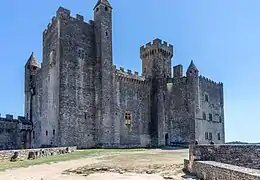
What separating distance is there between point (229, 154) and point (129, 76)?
27517 mm

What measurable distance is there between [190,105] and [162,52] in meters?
9.16

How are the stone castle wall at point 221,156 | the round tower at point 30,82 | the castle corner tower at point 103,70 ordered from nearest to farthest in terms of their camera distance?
the stone castle wall at point 221,156 < the castle corner tower at point 103,70 < the round tower at point 30,82

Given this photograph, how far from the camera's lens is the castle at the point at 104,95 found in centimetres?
3444

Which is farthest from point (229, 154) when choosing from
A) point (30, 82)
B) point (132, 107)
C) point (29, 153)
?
point (30, 82)

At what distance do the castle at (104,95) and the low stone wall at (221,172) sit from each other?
70.5 ft

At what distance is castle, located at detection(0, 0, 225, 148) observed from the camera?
34.4 m

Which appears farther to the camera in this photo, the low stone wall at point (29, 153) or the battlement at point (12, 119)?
the battlement at point (12, 119)

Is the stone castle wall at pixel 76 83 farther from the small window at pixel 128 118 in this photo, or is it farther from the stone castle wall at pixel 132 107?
the small window at pixel 128 118

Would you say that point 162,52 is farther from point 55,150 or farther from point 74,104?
point 55,150

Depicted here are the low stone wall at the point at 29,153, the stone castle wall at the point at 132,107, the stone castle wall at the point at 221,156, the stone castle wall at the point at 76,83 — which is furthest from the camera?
the stone castle wall at the point at 132,107

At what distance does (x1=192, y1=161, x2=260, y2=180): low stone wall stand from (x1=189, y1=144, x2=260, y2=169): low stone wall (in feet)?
2.26

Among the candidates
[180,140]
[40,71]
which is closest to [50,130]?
[40,71]

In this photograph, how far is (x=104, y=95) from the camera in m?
36.2

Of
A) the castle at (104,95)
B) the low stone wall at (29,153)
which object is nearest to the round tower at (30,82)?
the castle at (104,95)
